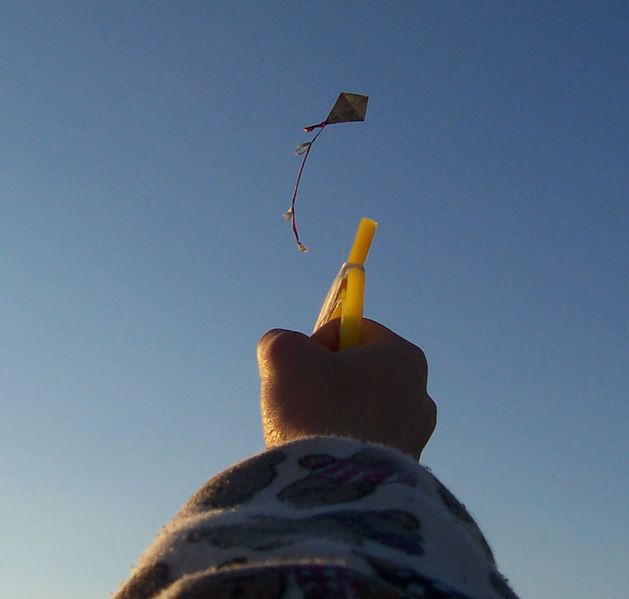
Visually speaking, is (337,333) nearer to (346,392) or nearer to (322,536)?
(346,392)

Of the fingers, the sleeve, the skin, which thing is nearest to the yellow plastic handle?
the fingers

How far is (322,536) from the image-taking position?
3.08 feet

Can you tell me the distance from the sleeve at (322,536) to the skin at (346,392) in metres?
0.25

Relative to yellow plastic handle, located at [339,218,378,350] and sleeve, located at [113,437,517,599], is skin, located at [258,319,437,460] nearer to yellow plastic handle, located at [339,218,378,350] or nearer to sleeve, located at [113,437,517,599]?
yellow plastic handle, located at [339,218,378,350]

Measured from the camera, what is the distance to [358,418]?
1.41m

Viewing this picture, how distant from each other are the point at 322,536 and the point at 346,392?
0.50 meters

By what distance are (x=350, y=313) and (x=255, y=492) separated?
2.33 feet

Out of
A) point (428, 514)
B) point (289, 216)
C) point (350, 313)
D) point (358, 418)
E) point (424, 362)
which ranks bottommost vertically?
point (428, 514)

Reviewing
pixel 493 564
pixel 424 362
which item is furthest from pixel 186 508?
pixel 424 362

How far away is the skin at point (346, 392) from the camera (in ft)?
4.64

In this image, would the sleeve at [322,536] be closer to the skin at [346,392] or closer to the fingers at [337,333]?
the skin at [346,392]

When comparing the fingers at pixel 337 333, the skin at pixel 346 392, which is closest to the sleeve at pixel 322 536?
the skin at pixel 346 392

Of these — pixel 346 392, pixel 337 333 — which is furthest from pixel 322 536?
pixel 337 333

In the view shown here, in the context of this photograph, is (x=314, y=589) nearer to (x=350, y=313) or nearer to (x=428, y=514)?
(x=428, y=514)
